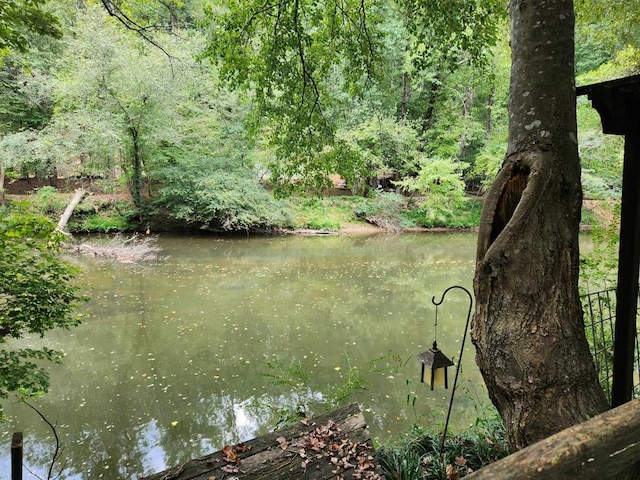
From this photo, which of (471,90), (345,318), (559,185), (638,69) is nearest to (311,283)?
(345,318)

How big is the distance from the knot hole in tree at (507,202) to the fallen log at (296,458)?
150 cm

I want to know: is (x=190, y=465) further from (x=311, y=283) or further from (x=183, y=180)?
(x=183, y=180)

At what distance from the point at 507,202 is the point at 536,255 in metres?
0.31

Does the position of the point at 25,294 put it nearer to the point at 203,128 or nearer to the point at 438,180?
the point at 203,128

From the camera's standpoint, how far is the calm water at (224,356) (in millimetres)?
4055

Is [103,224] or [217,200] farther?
[103,224]

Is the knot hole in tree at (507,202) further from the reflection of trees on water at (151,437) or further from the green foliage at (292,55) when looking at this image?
the reflection of trees on water at (151,437)

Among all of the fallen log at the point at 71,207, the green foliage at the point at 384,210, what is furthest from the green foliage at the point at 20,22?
the green foliage at the point at 384,210

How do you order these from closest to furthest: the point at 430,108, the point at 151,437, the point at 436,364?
the point at 436,364 → the point at 151,437 → the point at 430,108

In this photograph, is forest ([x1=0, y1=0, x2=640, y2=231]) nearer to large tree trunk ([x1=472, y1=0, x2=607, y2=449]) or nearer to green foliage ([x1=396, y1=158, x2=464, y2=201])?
green foliage ([x1=396, y1=158, x2=464, y2=201])

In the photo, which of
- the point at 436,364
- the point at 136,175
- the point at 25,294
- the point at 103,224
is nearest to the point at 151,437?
the point at 25,294

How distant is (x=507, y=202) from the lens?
6.17 feet

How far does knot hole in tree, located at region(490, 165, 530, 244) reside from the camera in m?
Result: 1.86

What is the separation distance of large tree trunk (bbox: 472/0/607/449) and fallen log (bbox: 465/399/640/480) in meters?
0.92
